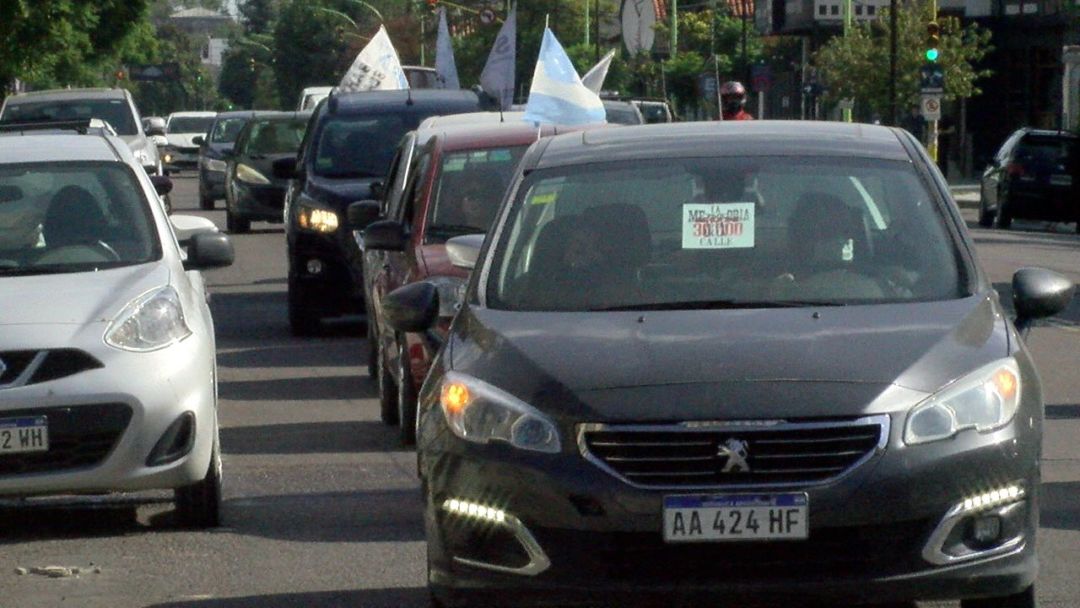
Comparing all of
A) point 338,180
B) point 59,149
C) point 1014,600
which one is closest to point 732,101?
point 338,180

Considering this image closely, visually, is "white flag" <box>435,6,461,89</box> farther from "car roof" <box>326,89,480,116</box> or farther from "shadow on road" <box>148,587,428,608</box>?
"shadow on road" <box>148,587,428,608</box>

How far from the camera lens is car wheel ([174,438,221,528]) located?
8.83 meters

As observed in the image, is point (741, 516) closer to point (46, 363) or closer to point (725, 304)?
point (725, 304)

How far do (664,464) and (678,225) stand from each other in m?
1.36

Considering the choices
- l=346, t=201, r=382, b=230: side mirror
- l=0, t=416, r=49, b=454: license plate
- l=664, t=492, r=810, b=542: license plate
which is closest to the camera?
l=664, t=492, r=810, b=542: license plate

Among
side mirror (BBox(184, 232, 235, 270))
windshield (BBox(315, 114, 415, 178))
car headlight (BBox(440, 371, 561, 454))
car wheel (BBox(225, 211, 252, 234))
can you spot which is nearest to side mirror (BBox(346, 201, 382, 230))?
side mirror (BBox(184, 232, 235, 270))

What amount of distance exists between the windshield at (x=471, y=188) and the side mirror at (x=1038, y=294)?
17.0 feet

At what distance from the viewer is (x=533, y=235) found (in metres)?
7.12

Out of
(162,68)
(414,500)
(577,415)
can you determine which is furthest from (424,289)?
(162,68)

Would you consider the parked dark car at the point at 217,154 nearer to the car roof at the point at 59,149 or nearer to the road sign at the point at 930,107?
the road sign at the point at 930,107

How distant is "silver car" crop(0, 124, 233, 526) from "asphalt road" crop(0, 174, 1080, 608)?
0.95ft

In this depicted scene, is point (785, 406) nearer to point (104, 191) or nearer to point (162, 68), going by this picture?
point (104, 191)

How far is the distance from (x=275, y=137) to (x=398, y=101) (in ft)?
54.3

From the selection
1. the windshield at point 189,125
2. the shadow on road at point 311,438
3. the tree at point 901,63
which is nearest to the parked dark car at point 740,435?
the shadow on road at point 311,438
